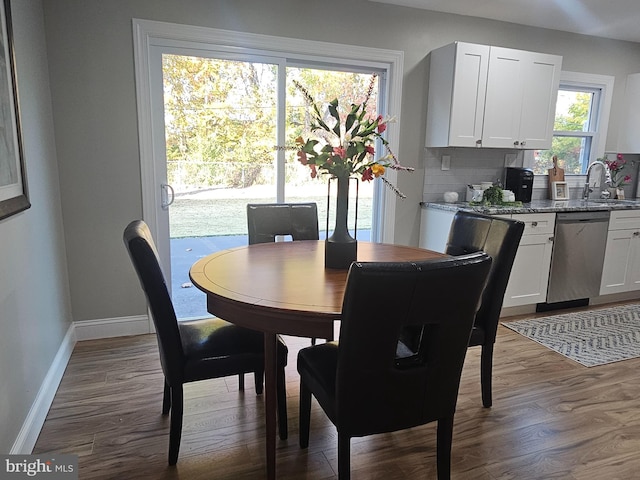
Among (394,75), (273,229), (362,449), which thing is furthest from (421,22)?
(362,449)

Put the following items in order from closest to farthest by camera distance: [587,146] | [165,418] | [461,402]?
1. [165,418]
2. [461,402]
3. [587,146]

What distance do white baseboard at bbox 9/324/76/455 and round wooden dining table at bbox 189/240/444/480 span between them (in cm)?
96

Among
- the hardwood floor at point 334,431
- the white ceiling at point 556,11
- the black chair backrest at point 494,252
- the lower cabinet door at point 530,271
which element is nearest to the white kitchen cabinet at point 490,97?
the white ceiling at point 556,11

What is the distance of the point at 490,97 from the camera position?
3428 millimetres

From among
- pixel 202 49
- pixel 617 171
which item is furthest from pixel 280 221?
pixel 617 171

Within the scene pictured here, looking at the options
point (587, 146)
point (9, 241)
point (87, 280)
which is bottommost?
point (87, 280)

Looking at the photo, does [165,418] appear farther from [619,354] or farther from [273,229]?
[619,354]

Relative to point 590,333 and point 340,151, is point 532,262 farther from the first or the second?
point 340,151

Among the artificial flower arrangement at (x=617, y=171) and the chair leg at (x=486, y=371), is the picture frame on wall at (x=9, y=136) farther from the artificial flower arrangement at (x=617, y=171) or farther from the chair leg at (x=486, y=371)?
the artificial flower arrangement at (x=617, y=171)

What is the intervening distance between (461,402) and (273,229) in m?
1.44

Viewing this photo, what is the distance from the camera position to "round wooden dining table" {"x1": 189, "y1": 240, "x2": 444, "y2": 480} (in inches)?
57.1

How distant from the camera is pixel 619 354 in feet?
9.49

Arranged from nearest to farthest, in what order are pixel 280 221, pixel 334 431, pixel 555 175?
pixel 334 431
pixel 280 221
pixel 555 175

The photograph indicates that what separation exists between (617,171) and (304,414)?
4178 millimetres
